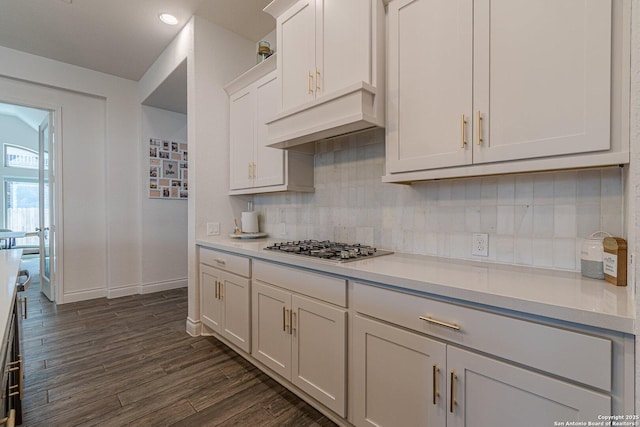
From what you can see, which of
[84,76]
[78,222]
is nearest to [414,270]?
[78,222]

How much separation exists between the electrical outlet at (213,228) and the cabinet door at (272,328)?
3.43ft

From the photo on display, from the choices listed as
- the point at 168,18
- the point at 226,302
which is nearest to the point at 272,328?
the point at 226,302

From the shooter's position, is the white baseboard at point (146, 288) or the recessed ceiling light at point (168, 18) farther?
the white baseboard at point (146, 288)

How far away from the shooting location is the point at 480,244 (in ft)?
4.89

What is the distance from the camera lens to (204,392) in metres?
1.83

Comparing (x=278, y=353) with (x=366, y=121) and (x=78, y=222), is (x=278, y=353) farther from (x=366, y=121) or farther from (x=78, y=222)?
(x=78, y=222)

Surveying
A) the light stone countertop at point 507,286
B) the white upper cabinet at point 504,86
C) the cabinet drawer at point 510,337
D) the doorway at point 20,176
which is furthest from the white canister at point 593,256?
the doorway at point 20,176

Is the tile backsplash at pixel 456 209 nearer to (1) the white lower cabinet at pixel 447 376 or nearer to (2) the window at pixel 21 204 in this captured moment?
(1) the white lower cabinet at pixel 447 376

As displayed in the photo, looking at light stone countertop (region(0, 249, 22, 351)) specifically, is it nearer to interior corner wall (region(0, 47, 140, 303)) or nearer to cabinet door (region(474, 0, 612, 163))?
cabinet door (region(474, 0, 612, 163))

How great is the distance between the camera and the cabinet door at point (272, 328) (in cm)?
174

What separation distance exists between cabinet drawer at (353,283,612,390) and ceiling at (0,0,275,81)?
8.92ft

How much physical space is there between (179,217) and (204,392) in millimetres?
3003

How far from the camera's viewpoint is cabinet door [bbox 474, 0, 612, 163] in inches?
38.8

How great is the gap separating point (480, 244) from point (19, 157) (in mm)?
10247
